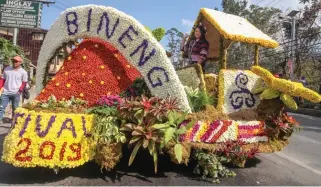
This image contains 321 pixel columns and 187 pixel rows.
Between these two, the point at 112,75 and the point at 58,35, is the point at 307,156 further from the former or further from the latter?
the point at 58,35

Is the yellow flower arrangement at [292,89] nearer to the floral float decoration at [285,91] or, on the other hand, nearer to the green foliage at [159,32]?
the floral float decoration at [285,91]

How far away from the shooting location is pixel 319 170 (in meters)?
6.00

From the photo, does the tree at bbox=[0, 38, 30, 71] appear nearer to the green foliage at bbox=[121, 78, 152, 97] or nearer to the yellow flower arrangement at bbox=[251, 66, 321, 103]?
the green foliage at bbox=[121, 78, 152, 97]

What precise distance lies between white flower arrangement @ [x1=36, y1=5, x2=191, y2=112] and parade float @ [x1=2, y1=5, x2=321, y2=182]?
15mm

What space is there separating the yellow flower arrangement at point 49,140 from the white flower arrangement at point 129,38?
123 cm

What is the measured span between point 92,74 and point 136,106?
1.56 metres

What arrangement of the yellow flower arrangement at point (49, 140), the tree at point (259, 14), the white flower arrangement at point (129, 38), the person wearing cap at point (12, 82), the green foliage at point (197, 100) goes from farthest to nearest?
1. the tree at point (259, 14)
2. the person wearing cap at point (12, 82)
3. the green foliage at point (197, 100)
4. the white flower arrangement at point (129, 38)
5. the yellow flower arrangement at point (49, 140)

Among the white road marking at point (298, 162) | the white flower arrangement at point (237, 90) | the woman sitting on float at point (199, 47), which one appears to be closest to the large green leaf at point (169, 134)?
the white flower arrangement at point (237, 90)

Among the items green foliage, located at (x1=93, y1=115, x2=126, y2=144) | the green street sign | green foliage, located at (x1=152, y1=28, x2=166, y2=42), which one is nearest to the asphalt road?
green foliage, located at (x1=93, y1=115, x2=126, y2=144)

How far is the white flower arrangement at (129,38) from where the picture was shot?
522 centimetres

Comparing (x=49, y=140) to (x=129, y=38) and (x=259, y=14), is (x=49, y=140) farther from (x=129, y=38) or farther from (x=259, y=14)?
(x=259, y=14)

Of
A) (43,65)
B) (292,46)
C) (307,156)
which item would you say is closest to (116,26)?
(43,65)

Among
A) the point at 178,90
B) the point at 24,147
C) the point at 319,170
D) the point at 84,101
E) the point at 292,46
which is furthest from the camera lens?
the point at 292,46

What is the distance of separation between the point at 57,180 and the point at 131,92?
183cm
